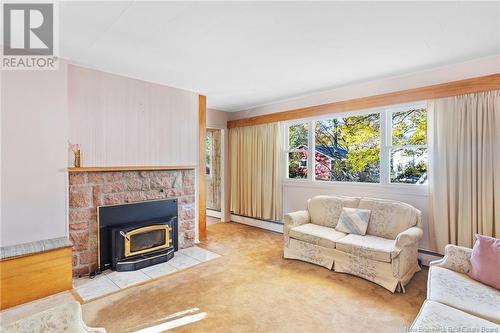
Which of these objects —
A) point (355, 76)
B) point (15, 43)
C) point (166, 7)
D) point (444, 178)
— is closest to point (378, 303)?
point (444, 178)

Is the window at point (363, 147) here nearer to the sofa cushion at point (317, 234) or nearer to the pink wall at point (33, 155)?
the sofa cushion at point (317, 234)

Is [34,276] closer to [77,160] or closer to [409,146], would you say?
[77,160]

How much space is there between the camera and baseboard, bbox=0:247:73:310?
236 cm

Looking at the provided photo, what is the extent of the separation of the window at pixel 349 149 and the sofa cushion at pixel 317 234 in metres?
1.05

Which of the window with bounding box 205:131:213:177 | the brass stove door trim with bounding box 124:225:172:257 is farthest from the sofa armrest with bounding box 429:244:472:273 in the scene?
the window with bounding box 205:131:213:177

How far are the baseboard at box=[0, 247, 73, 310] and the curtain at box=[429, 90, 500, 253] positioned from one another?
13.8 ft

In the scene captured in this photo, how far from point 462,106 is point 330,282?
2528 mm

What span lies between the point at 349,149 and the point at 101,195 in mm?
3639

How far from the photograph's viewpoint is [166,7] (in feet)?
6.35

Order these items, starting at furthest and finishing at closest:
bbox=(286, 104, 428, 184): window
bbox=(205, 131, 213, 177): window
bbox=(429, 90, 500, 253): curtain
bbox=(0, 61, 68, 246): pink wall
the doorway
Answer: bbox=(205, 131, 213, 177): window
the doorway
bbox=(286, 104, 428, 184): window
bbox=(429, 90, 500, 253): curtain
bbox=(0, 61, 68, 246): pink wall

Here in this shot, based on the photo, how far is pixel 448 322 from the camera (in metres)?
1.53

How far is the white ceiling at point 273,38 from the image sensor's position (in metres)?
1.97

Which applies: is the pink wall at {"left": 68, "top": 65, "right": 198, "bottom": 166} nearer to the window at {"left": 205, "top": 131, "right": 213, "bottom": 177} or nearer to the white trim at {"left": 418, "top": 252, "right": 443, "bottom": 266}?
the window at {"left": 205, "top": 131, "right": 213, "bottom": 177}

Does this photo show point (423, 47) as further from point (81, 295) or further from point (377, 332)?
point (81, 295)
